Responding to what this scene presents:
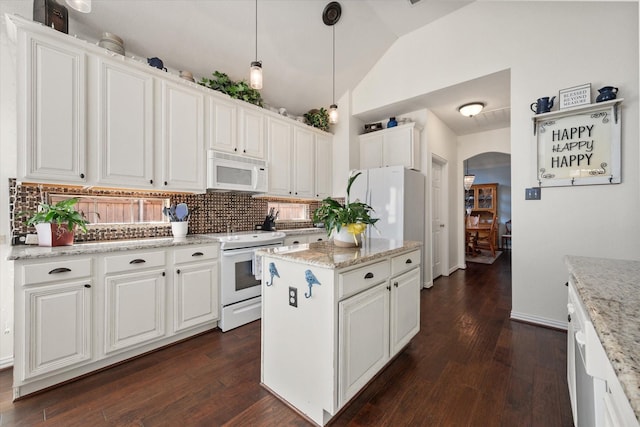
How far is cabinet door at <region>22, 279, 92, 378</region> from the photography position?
1.63m

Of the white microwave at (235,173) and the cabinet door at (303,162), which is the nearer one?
the white microwave at (235,173)

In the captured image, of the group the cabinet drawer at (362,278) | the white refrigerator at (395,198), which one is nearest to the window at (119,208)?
the cabinet drawer at (362,278)

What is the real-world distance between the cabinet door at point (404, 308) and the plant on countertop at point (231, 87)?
8.80 ft

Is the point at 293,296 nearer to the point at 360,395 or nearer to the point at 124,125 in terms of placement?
the point at 360,395

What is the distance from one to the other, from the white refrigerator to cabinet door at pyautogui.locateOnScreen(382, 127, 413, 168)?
0.96 ft

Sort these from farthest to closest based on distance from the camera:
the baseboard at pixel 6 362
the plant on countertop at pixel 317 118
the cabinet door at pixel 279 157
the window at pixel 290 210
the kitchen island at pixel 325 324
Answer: the plant on countertop at pixel 317 118, the window at pixel 290 210, the cabinet door at pixel 279 157, the baseboard at pixel 6 362, the kitchen island at pixel 325 324

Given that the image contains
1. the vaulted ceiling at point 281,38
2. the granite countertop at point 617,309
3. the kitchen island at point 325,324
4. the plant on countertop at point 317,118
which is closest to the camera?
the granite countertop at point 617,309

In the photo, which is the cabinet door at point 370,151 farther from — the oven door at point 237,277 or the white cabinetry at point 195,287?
the white cabinetry at point 195,287

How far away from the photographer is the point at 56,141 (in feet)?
6.26

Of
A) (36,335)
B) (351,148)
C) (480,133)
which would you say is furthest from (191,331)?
(480,133)

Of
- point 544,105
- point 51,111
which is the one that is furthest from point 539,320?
point 51,111

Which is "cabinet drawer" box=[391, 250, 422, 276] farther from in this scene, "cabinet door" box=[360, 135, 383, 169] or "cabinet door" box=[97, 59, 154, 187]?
"cabinet door" box=[360, 135, 383, 169]

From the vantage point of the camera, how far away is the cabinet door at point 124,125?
2.12 m

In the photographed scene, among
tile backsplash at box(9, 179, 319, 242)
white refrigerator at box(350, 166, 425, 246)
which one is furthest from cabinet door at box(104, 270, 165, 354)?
white refrigerator at box(350, 166, 425, 246)
